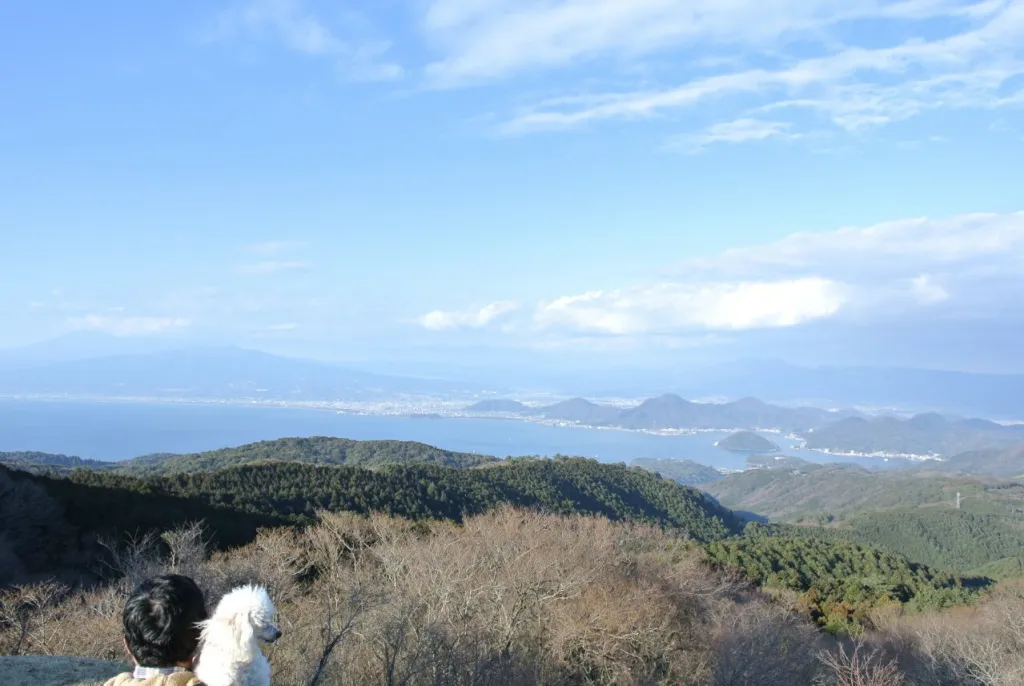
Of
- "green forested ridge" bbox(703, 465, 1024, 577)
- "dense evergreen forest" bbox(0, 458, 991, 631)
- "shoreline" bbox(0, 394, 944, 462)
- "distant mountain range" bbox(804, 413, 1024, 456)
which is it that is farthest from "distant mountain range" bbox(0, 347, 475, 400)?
"dense evergreen forest" bbox(0, 458, 991, 631)

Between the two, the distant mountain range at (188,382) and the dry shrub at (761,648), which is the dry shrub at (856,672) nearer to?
the dry shrub at (761,648)

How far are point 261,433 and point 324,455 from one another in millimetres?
50986

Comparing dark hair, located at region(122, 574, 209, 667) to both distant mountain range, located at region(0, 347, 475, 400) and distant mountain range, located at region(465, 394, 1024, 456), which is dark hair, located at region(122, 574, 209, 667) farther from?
distant mountain range, located at region(0, 347, 475, 400)

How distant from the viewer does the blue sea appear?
81250 millimetres

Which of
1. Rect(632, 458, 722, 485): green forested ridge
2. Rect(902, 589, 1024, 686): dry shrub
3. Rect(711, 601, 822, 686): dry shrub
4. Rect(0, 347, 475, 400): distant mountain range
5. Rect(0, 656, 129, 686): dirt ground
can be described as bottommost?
Rect(632, 458, 722, 485): green forested ridge

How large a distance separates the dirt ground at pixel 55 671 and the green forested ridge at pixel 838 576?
74.6 ft

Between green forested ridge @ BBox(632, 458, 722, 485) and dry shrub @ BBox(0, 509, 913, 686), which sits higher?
dry shrub @ BBox(0, 509, 913, 686)

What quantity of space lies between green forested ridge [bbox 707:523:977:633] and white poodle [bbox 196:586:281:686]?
980 inches

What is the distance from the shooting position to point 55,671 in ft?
23.3

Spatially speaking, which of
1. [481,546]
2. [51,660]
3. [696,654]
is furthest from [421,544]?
[51,660]

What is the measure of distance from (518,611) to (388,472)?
23.0 metres

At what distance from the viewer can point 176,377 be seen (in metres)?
173

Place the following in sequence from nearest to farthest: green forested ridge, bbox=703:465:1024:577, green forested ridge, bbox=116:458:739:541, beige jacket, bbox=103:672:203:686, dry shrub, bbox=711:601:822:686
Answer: beige jacket, bbox=103:672:203:686, dry shrub, bbox=711:601:822:686, green forested ridge, bbox=116:458:739:541, green forested ridge, bbox=703:465:1024:577

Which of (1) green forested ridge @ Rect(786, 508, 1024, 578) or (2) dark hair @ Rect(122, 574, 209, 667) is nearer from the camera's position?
(2) dark hair @ Rect(122, 574, 209, 667)
